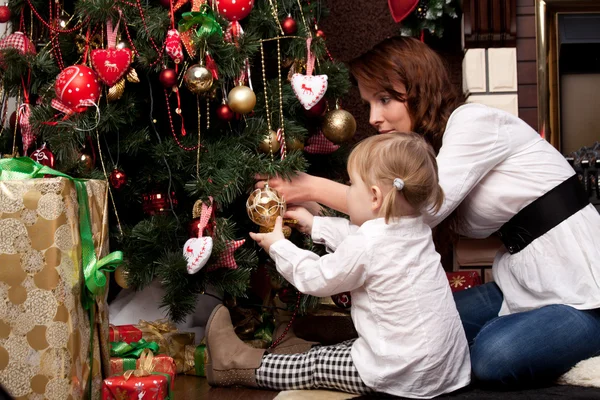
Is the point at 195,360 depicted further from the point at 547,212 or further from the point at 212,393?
the point at 547,212

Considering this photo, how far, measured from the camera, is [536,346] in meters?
1.48

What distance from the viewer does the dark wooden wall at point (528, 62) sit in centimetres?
267

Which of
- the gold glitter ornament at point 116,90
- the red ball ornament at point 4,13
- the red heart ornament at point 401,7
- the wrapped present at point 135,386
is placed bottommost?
the wrapped present at point 135,386

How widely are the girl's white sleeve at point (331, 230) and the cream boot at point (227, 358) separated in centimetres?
30

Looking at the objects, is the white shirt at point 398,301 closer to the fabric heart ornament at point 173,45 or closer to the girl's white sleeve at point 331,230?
the girl's white sleeve at point 331,230

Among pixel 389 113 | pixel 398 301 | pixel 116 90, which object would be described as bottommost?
pixel 398 301

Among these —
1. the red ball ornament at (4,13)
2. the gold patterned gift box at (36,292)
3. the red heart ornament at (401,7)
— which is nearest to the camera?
the gold patterned gift box at (36,292)

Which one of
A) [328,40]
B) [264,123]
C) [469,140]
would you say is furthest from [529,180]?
[328,40]

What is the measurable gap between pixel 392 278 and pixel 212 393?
0.53m

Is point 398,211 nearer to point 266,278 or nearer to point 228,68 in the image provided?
point 228,68

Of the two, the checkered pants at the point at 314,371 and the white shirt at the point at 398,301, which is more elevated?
the white shirt at the point at 398,301

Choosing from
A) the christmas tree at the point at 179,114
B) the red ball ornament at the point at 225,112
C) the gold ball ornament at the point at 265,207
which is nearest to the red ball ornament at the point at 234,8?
the christmas tree at the point at 179,114

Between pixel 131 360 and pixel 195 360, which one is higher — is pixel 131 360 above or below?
above

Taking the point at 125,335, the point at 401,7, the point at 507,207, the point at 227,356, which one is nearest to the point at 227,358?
the point at 227,356
